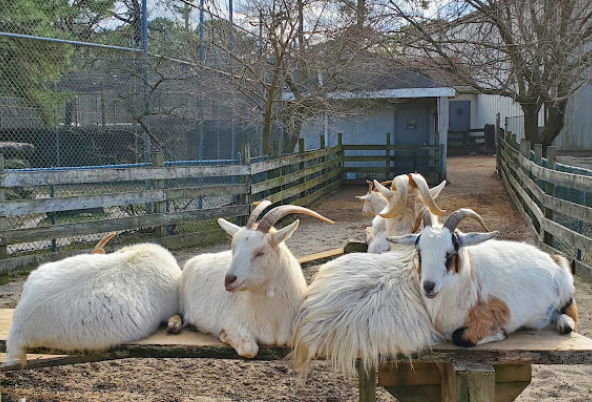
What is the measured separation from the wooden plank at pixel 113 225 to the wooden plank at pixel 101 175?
0.56 metres

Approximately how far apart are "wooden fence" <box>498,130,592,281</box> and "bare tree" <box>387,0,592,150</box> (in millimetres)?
1715

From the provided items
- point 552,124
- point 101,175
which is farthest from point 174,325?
point 552,124

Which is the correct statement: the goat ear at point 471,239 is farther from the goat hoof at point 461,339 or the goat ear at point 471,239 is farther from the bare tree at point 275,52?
the bare tree at point 275,52

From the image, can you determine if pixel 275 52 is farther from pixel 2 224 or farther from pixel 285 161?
pixel 2 224

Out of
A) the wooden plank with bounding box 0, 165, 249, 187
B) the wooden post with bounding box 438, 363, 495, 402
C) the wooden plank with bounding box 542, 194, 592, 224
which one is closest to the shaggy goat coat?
the wooden post with bounding box 438, 363, 495, 402

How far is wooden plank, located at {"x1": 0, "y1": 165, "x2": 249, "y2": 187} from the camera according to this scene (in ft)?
24.6

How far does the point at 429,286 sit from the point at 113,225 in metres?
5.82

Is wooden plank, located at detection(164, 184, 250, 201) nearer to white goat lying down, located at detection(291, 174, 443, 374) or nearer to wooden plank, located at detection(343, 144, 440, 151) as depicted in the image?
white goat lying down, located at detection(291, 174, 443, 374)

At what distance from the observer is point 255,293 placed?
148 inches

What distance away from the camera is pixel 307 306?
387 centimetres

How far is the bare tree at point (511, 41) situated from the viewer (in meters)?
10.9

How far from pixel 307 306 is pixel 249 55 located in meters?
7.74

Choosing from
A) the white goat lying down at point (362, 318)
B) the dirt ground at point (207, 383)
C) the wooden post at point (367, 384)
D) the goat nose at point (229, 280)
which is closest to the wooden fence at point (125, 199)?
the dirt ground at point (207, 383)

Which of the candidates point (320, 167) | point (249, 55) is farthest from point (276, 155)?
point (320, 167)
